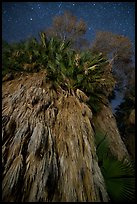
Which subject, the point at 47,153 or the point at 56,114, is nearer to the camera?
the point at 47,153

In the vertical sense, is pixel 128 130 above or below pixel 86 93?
below

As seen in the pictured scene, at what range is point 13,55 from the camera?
24.9ft

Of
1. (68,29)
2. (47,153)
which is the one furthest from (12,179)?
(68,29)

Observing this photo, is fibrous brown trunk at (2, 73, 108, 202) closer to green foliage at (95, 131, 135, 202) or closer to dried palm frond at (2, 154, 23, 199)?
dried palm frond at (2, 154, 23, 199)

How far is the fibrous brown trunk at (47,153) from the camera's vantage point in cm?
349

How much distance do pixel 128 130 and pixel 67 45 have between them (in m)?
6.06

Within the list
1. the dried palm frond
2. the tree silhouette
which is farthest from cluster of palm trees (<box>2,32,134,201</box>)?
the tree silhouette

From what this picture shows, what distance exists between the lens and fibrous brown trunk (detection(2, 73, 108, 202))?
3494 mm

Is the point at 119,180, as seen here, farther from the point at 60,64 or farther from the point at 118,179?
the point at 60,64

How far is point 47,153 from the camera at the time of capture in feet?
13.1

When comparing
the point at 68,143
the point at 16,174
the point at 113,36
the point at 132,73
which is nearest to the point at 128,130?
the point at 132,73

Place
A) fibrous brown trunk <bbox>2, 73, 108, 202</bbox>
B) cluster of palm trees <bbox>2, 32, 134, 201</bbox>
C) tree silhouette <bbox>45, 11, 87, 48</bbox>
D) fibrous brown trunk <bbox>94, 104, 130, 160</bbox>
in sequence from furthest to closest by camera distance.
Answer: tree silhouette <bbox>45, 11, 87, 48</bbox>, cluster of palm trees <bbox>2, 32, 134, 201</bbox>, fibrous brown trunk <bbox>94, 104, 130, 160</bbox>, fibrous brown trunk <bbox>2, 73, 108, 202</bbox>

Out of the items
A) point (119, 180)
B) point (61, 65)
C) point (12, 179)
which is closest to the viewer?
point (12, 179)

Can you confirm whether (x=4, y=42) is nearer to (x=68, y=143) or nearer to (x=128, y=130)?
(x=68, y=143)
